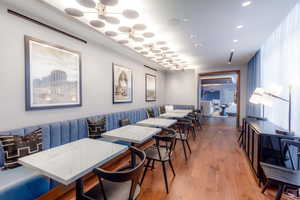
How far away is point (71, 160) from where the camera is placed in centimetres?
131

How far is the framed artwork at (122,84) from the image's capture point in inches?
159

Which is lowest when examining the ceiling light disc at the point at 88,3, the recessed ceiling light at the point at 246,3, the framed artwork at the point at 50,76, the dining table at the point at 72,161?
the dining table at the point at 72,161

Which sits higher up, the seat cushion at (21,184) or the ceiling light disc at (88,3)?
the ceiling light disc at (88,3)

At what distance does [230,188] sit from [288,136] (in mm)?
1099

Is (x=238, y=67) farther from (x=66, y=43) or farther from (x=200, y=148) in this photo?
(x=66, y=43)

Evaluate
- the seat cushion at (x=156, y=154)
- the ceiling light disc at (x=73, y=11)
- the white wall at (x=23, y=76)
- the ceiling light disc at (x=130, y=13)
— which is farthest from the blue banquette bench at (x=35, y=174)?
the ceiling light disc at (x=130, y=13)

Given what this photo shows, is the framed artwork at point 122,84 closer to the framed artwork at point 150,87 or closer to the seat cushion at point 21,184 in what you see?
the framed artwork at point 150,87

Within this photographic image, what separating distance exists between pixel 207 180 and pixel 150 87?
14.2 ft

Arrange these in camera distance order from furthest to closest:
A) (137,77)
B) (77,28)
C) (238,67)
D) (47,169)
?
(238,67) < (137,77) < (77,28) < (47,169)

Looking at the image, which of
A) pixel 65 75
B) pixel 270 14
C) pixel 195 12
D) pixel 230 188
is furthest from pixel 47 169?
pixel 270 14

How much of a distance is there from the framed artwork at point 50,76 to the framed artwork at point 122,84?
118 centimetres

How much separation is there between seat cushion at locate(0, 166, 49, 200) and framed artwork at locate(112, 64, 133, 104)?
8.37 feet

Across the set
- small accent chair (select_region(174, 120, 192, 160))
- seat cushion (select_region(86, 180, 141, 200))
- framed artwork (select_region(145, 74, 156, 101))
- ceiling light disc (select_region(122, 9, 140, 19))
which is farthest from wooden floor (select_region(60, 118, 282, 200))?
framed artwork (select_region(145, 74, 156, 101))

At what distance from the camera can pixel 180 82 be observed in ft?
23.9
